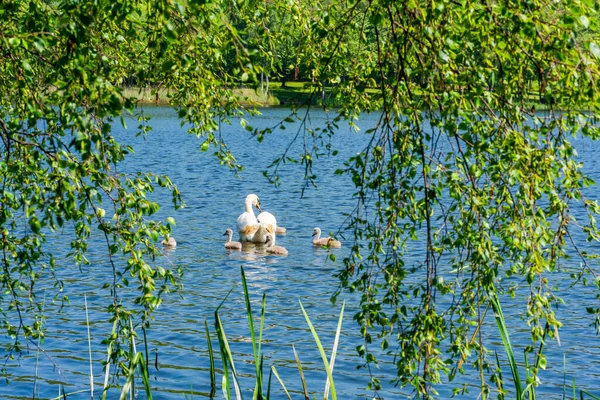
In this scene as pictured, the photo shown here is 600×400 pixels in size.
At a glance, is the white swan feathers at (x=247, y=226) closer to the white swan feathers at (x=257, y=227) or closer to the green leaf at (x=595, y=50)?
the white swan feathers at (x=257, y=227)

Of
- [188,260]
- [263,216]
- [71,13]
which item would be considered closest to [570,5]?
[71,13]

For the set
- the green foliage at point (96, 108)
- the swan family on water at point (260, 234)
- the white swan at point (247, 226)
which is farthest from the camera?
the white swan at point (247, 226)

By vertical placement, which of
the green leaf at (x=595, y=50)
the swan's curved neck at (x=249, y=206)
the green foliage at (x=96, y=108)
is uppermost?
the green leaf at (x=595, y=50)

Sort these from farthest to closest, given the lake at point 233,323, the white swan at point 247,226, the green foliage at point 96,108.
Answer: the white swan at point 247,226 → the lake at point 233,323 → the green foliage at point 96,108

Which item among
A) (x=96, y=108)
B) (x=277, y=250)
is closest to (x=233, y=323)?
(x=277, y=250)

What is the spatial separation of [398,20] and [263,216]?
51.2 ft

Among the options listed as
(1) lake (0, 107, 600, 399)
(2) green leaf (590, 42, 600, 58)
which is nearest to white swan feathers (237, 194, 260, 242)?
(1) lake (0, 107, 600, 399)

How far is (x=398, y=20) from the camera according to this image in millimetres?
4824

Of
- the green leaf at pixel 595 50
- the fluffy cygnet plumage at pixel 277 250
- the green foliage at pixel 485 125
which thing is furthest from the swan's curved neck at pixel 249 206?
the green leaf at pixel 595 50

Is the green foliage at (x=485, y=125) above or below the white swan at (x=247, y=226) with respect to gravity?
above

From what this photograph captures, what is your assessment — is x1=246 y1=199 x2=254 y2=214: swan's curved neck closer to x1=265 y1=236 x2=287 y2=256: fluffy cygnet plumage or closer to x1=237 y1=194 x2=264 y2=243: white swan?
x1=237 y1=194 x2=264 y2=243: white swan

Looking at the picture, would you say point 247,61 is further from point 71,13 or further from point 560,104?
point 560,104

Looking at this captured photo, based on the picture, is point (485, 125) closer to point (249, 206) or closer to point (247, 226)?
point (247, 226)

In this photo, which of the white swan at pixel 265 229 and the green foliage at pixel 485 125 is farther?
the white swan at pixel 265 229
